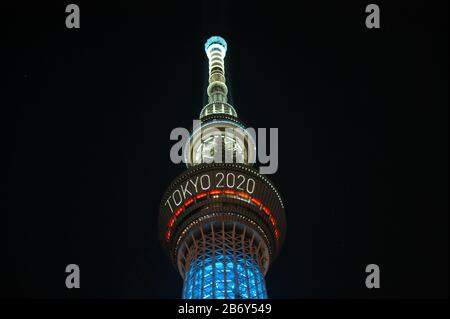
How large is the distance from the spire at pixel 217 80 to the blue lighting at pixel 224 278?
15.0 meters

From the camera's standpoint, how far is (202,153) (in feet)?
160

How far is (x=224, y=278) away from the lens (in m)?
38.9

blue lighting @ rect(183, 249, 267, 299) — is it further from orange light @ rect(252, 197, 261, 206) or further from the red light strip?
orange light @ rect(252, 197, 261, 206)

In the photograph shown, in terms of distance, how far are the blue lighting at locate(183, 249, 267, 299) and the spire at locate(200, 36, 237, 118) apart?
14964 mm

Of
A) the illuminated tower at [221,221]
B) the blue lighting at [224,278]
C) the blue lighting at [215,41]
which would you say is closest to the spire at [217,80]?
the blue lighting at [215,41]

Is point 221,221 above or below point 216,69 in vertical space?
below

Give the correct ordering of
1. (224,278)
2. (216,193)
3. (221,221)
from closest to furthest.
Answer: (224,278) → (221,221) → (216,193)

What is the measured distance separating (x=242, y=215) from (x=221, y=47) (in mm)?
22305

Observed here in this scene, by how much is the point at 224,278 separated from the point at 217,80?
2207 centimetres

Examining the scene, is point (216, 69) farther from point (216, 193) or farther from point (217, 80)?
point (216, 193)

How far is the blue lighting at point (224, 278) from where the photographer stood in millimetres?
37969

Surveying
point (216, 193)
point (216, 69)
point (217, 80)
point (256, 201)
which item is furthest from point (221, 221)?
point (216, 69)

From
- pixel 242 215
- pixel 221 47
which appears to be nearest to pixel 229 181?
pixel 242 215
